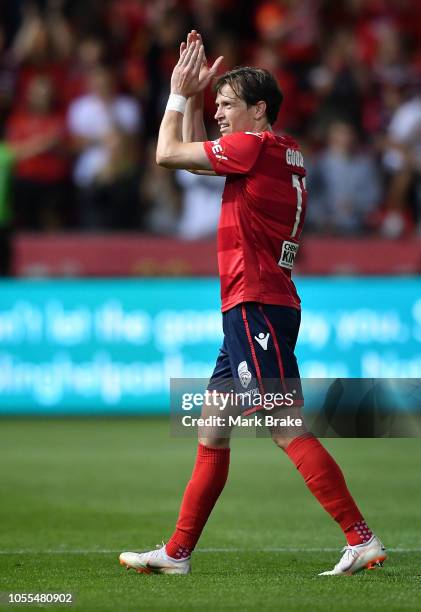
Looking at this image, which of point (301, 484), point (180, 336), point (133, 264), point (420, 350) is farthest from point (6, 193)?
point (301, 484)

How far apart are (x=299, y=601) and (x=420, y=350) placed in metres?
8.62

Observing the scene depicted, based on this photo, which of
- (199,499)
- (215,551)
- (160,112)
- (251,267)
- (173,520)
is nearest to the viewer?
(251,267)

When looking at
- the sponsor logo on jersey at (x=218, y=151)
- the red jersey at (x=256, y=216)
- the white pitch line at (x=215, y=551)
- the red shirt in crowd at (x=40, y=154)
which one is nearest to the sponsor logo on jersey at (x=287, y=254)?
the red jersey at (x=256, y=216)

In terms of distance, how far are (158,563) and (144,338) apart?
7687mm

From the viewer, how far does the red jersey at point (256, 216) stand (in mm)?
5781

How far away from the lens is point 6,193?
46.9 feet

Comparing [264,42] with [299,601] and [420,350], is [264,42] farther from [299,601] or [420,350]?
[299,601]

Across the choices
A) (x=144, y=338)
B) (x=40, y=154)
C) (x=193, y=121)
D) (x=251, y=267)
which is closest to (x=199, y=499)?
(x=251, y=267)

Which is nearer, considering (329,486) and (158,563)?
(329,486)

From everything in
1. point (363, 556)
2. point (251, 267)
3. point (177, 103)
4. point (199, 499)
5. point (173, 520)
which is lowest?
point (173, 520)

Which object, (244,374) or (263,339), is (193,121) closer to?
(263,339)

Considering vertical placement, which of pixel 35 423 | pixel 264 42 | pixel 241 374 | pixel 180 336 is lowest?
pixel 35 423

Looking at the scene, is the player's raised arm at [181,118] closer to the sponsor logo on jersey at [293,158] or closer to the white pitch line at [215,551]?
the sponsor logo on jersey at [293,158]

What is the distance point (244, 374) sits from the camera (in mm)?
5723
